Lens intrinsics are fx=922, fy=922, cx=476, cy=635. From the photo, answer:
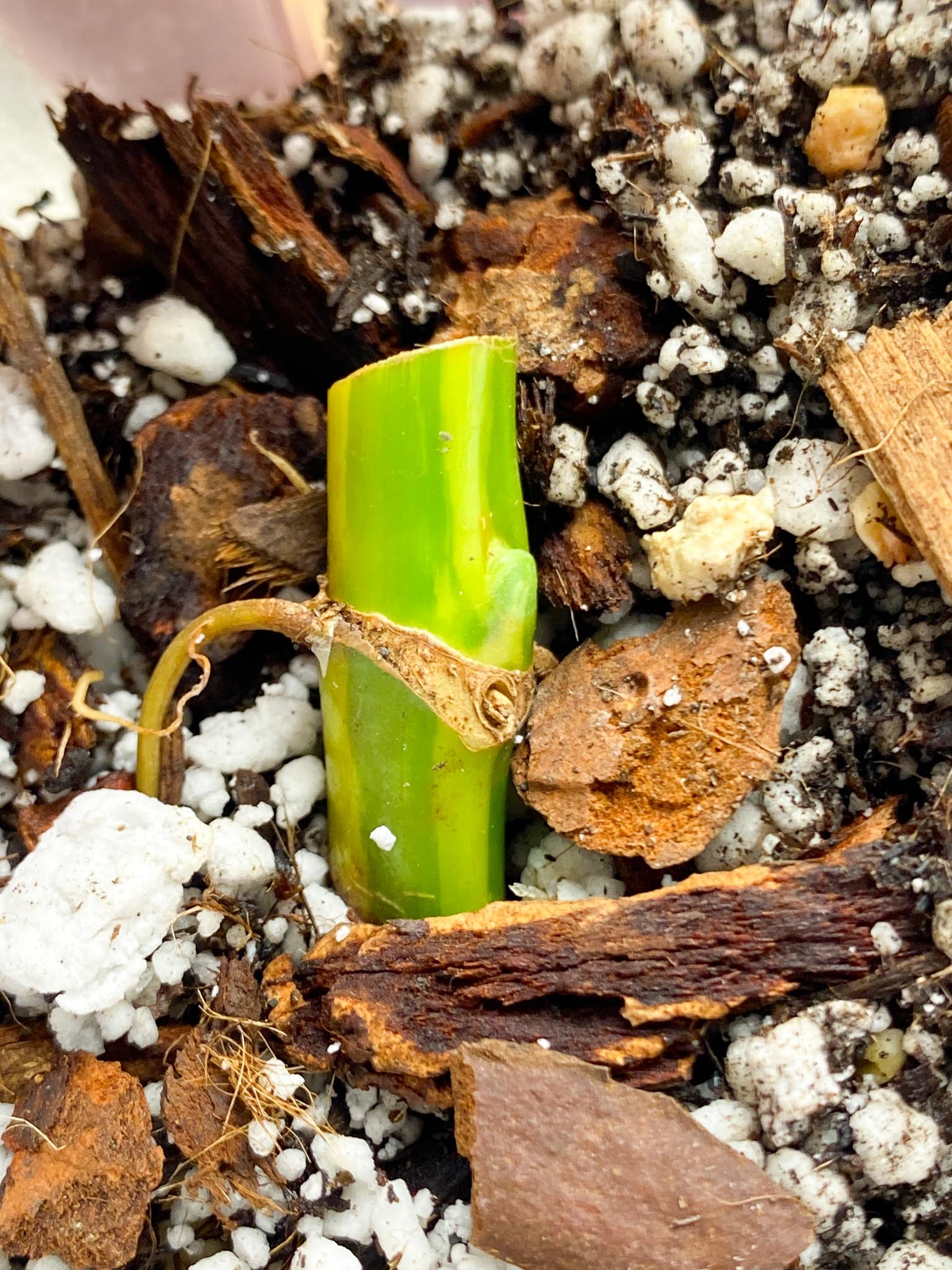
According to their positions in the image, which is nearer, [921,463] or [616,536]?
[921,463]

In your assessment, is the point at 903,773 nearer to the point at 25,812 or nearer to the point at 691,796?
the point at 691,796

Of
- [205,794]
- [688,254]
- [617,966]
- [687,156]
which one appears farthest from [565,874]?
[687,156]

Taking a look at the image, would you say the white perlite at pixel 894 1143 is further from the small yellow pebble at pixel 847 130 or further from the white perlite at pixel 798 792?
the small yellow pebble at pixel 847 130

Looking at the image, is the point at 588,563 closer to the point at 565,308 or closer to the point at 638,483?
the point at 638,483

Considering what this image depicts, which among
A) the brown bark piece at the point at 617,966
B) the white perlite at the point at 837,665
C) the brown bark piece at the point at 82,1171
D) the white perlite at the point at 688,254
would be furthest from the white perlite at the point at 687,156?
the brown bark piece at the point at 82,1171

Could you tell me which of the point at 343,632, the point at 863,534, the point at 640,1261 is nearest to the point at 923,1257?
the point at 640,1261

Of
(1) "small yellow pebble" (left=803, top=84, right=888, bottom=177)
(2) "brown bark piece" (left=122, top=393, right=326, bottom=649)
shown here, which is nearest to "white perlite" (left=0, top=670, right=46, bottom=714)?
(2) "brown bark piece" (left=122, top=393, right=326, bottom=649)

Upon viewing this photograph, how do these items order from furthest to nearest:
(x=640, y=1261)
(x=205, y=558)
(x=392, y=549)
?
1. (x=205, y=558)
2. (x=392, y=549)
3. (x=640, y=1261)
